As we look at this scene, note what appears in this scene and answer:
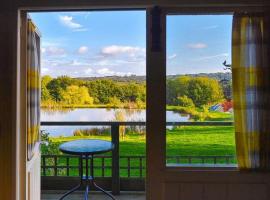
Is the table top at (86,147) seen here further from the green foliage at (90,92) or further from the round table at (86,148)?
the green foliage at (90,92)

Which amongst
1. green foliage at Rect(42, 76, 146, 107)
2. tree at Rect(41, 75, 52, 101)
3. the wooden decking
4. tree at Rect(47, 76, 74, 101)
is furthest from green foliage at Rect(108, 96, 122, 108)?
the wooden decking

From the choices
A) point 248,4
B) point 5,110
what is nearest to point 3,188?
point 5,110

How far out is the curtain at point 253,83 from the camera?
250 cm

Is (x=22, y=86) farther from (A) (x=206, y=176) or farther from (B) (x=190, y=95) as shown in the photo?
(A) (x=206, y=176)

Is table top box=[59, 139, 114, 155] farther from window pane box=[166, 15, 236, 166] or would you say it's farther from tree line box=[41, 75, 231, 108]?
tree line box=[41, 75, 231, 108]

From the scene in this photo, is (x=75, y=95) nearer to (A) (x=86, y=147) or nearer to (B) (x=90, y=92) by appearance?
(B) (x=90, y=92)

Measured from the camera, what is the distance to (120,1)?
2.52m

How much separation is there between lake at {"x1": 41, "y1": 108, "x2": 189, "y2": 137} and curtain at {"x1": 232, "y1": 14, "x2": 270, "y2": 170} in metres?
2.30

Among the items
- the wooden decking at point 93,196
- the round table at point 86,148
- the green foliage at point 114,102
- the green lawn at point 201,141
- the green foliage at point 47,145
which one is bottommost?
the wooden decking at point 93,196

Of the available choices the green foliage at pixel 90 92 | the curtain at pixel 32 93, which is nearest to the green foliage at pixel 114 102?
the green foliage at pixel 90 92

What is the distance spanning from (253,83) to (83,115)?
3.13 metres

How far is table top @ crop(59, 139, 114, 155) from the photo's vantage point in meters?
3.51

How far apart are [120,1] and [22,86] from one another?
3.36 ft

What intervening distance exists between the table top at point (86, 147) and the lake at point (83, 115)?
92 centimetres
